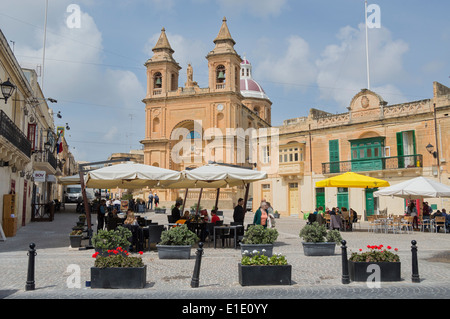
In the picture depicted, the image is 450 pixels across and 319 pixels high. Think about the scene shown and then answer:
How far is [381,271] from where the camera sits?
778 centimetres

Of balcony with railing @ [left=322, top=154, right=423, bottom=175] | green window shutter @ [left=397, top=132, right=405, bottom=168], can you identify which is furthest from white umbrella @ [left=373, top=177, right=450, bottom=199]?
green window shutter @ [left=397, top=132, right=405, bottom=168]

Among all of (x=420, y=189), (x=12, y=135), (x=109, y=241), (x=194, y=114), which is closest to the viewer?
(x=109, y=241)

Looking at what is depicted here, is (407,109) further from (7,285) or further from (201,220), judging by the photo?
(7,285)

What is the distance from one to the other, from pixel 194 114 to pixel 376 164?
81.6 feet

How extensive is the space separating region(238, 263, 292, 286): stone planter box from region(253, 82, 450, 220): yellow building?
20437mm

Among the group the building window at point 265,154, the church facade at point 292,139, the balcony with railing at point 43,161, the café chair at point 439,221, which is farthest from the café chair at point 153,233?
the building window at point 265,154

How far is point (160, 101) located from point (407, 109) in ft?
97.1

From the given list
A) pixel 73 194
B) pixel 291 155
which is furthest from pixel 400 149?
pixel 73 194

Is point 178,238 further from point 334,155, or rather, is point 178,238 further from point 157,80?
point 157,80

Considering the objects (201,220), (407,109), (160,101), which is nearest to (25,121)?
(201,220)

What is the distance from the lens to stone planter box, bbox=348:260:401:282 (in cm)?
776

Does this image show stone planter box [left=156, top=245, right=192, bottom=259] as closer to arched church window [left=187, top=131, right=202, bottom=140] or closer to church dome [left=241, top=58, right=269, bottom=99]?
arched church window [left=187, top=131, right=202, bottom=140]

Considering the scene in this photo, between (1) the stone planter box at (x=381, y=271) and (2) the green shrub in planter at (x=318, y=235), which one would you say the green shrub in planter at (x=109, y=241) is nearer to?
(1) the stone planter box at (x=381, y=271)

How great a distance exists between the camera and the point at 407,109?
89.1ft
